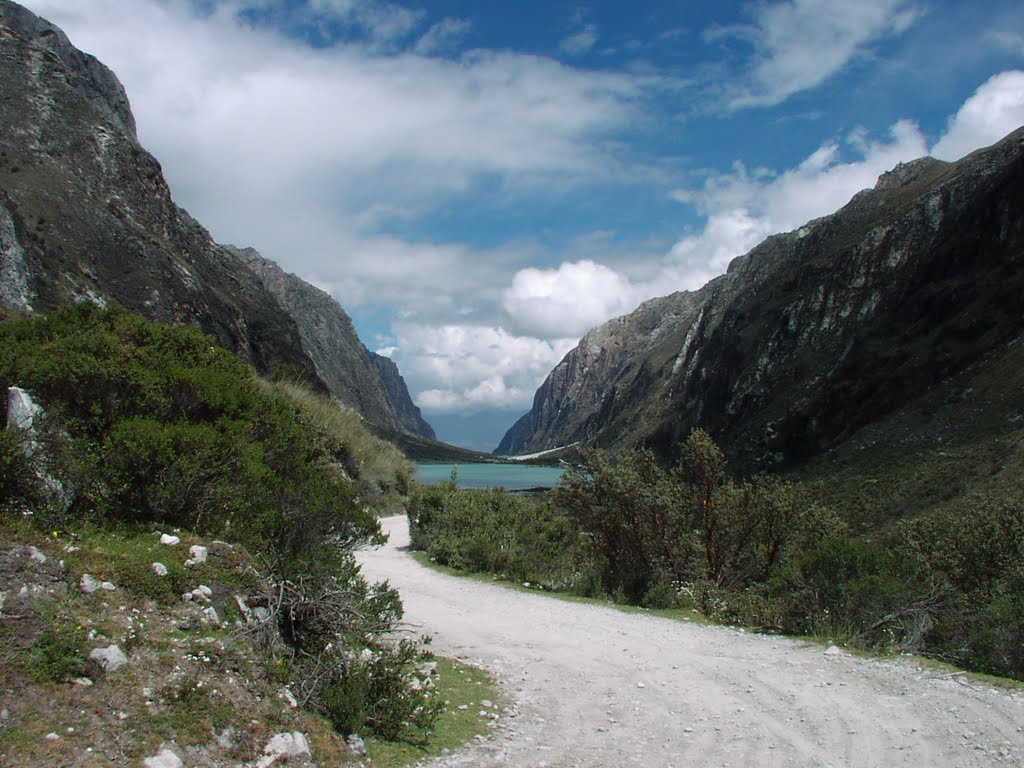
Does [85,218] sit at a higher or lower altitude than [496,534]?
higher

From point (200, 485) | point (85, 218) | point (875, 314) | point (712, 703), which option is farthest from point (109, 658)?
point (875, 314)

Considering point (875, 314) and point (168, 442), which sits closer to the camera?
point (168, 442)

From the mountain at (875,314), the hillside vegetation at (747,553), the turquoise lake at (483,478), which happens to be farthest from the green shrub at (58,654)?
the mountain at (875,314)

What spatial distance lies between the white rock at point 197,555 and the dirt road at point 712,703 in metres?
2.71

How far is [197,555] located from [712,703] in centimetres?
528

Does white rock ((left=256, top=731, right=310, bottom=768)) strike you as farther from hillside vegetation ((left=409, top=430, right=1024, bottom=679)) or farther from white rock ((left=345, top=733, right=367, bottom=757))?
hillside vegetation ((left=409, top=430, right=1024, bottom=679))

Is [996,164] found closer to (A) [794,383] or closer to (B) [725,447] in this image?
(A) [794,383]

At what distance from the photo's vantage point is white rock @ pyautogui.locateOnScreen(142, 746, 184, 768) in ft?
13.0

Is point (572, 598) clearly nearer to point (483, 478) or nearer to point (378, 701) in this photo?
point (378, 701)

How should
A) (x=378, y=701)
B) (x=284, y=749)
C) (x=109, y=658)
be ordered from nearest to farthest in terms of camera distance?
(x=109, y=658) < (x=284, y=749) < (x=378, y=701)

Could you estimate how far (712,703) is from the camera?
7121mm

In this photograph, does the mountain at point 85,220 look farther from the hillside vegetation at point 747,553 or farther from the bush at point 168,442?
the bush at point 168,442

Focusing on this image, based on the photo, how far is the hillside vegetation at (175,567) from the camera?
14.5 ft

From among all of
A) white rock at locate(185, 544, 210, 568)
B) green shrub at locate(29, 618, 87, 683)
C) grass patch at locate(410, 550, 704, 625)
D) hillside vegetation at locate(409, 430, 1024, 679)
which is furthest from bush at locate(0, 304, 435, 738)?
hillside vegetation at locate(409, 430, 1024, 679)
